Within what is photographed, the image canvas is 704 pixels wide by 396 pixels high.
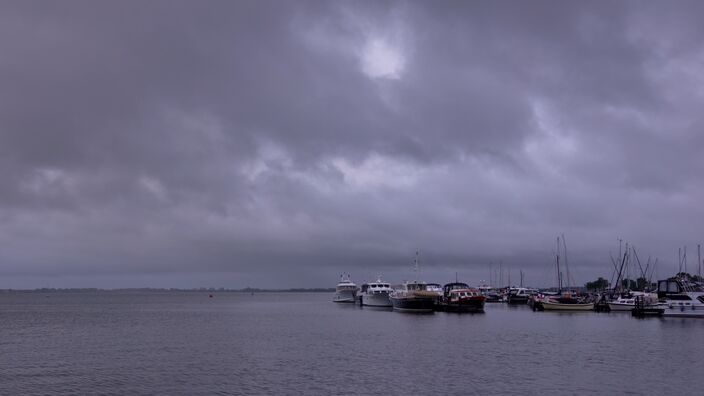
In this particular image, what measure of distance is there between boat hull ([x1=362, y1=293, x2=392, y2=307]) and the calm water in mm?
66624

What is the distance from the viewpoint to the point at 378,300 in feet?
523

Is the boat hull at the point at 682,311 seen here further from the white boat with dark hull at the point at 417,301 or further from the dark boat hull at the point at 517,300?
the dark boat hull at the point at 517,300

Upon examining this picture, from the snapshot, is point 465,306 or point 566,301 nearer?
point 465,306

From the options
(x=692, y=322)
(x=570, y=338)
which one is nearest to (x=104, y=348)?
(x=570, y=338)

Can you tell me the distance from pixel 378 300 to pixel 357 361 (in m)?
105

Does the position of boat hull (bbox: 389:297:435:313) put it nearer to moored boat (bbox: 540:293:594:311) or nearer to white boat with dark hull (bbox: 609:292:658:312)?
moored boat (bbox: 540:293:594:311)

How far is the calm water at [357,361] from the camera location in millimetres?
43406

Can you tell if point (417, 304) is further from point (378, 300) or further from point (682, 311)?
point (682, 311)

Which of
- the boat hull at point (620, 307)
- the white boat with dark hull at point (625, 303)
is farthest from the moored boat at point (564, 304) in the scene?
the white boat with dark hull at point (625, 303)

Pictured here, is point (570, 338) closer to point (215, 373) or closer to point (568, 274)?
point (215, 373)

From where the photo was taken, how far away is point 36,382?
4556 cm

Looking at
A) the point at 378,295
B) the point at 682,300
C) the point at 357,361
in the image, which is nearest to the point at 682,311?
the point at 682,300

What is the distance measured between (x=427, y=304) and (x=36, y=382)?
295 feet

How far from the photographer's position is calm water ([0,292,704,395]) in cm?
4341
